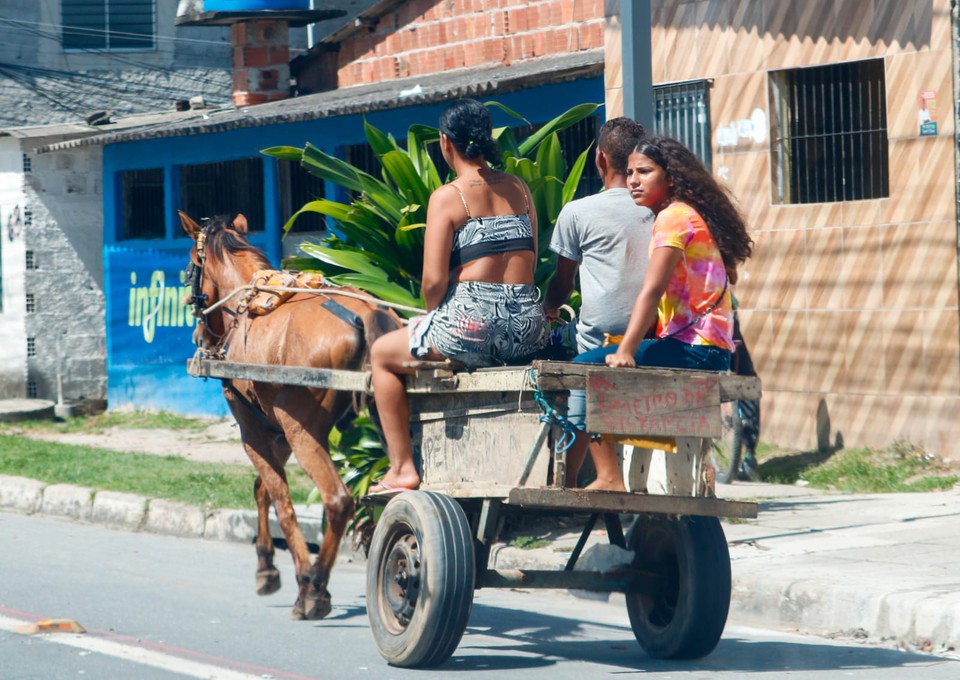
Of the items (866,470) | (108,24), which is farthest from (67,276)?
(866,470)

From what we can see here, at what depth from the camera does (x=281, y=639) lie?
6836 mm

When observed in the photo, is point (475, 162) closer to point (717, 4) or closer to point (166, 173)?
point (717, 4)

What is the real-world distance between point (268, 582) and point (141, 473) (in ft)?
16.6

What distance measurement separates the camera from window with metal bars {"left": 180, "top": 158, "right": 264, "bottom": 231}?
703 inches

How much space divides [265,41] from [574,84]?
590 cm

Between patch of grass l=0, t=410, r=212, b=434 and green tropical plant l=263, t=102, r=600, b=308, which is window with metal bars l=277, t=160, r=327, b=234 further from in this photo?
green tropical plant l=263, t=102, r=600, b=308

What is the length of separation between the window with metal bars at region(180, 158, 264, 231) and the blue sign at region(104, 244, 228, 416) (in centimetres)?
86

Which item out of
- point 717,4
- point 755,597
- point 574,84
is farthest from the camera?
point 574,84

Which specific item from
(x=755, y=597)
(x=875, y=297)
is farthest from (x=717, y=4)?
(x=755, y=597)

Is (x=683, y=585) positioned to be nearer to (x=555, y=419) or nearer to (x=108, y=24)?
(x=555, y=419)

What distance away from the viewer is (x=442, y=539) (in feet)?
18.8

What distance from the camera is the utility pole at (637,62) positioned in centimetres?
845

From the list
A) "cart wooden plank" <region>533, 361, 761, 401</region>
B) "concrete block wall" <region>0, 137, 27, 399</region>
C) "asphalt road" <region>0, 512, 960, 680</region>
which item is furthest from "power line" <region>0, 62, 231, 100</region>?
"cart wooden plank" <region>533, 361, 761, 401</region>

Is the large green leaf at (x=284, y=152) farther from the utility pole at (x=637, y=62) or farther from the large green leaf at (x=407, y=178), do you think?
the utility pole at (x=637, y=62)
